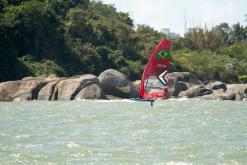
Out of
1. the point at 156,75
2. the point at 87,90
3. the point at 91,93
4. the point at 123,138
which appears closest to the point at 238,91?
the point at 91,93

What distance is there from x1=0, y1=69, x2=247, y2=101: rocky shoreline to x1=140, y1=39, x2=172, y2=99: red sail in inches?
708

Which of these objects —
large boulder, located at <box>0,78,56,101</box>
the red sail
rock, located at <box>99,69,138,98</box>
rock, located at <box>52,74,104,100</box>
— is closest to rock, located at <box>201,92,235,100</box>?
rock, located at <box>99,69,138,98</box>

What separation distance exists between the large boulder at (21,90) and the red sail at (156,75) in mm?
20075

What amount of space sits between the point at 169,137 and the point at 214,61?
51.5m

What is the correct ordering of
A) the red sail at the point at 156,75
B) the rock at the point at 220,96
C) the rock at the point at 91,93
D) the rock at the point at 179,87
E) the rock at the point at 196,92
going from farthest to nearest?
the rock at the point at 179,87 < the rock at the point at 196,92 < the rock at the point at 220,96 < the rock at the point at 91,93 < the red sail at the point at 156,75

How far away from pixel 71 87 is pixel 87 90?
1339mm

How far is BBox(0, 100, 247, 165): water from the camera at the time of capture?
52.1 feet

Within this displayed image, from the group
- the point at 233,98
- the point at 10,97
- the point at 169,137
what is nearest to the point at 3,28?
the point at 10,97

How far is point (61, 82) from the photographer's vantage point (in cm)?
4509

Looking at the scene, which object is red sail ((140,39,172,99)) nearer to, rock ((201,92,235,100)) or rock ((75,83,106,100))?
rock ((75,83,106,100))

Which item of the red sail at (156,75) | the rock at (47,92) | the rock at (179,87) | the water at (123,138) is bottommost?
the rock at (179,87)

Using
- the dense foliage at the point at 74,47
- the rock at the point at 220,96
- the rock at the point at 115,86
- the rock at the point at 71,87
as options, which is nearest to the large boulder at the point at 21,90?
the rock at the point at 71,87

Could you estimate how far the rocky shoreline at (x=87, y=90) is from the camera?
1740 inches

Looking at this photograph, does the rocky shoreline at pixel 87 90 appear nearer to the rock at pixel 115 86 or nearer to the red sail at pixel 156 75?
the rock at pixel 115 86
